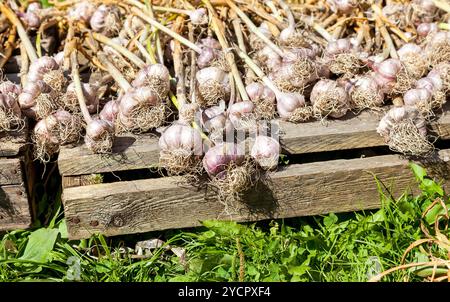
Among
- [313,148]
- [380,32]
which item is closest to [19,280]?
Result: [313,148]

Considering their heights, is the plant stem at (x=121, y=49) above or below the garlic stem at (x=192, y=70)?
above

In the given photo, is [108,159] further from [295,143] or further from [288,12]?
[288,12]

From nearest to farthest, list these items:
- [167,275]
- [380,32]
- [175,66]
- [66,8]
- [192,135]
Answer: [192,135], [167,275], [175,66], [380,32], [66,8]

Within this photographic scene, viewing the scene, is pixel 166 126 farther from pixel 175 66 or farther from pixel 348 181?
pixel 348 181

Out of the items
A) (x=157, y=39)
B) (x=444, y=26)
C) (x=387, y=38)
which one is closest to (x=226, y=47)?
(x=157, y=39)

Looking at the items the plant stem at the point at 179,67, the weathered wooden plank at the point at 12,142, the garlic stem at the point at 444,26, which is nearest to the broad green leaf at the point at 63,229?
the weathered wooden plank at the point at 12,142

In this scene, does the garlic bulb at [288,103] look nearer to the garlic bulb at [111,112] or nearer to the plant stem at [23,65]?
the garlic bulb at [111,112]
